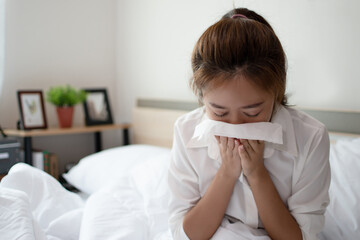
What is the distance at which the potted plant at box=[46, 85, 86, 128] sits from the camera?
2232mm

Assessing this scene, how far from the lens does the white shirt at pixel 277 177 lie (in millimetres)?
918

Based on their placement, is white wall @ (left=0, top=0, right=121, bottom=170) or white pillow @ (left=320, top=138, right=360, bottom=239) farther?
white wall @ (left=0, top=0, right=121, bottom=170)

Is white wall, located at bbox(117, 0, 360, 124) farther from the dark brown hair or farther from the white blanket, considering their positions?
the white blanket

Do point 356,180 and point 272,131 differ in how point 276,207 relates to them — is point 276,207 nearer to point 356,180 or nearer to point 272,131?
point 272,131

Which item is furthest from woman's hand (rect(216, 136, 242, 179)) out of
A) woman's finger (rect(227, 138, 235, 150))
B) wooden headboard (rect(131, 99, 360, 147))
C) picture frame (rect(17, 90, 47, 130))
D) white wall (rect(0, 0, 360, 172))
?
picture frame (rect(17, 90, 47, 130))

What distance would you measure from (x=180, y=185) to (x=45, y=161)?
4.59 feet

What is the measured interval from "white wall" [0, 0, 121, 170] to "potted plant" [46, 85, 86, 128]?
0.23m

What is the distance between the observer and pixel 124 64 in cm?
271

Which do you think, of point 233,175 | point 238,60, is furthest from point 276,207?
point 238,60

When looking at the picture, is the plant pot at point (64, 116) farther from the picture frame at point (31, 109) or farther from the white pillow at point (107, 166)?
the white pillow at point (107, 166)

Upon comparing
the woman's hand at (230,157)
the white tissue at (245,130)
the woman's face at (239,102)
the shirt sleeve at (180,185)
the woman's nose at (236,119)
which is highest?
the woman's face at (239,102)

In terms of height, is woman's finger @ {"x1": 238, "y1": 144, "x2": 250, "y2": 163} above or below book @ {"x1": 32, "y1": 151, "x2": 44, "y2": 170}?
above

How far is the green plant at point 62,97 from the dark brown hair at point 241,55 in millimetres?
1575

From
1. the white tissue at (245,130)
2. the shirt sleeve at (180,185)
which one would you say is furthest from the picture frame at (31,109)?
the white tissue at (245,130)
